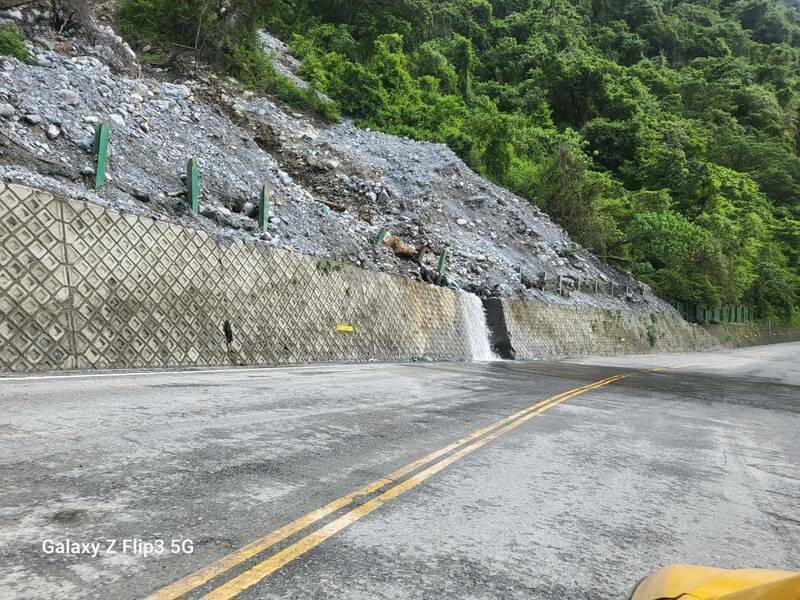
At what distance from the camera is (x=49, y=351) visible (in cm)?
1037

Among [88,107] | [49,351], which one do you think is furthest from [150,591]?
[88,107]

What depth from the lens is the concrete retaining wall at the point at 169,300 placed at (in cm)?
1050

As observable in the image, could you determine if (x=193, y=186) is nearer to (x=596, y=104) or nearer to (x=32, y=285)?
(x=32, y=285)

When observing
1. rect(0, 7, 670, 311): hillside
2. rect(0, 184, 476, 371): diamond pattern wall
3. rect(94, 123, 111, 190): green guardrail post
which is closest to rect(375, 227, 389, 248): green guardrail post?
rect(0, 7, 670, 311): hillside

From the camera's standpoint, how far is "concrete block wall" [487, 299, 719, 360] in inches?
1084

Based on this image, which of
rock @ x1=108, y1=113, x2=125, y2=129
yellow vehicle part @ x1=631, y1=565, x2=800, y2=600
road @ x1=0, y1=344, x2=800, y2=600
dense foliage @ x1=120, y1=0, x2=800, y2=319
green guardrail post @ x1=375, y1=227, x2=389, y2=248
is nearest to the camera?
yellow vehicle part @ x1=631, y1=565, x2=800, y2=600

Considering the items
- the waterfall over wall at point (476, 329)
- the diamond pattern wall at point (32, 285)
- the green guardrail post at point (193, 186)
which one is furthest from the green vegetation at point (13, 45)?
the waterfall over wall at point (476, 329)

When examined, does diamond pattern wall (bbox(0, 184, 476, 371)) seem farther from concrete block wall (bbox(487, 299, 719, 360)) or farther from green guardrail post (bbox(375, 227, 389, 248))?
concrete block wall (bbox(487, 299, 719, 360))

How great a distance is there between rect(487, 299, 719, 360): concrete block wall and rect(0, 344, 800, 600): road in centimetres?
1857

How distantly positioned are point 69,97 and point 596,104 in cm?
5699

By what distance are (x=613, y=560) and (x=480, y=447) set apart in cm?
284

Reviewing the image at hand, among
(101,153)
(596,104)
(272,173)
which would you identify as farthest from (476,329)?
(596,104)

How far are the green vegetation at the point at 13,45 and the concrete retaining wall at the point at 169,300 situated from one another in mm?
9829

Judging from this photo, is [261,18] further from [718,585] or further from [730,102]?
[730,102]
